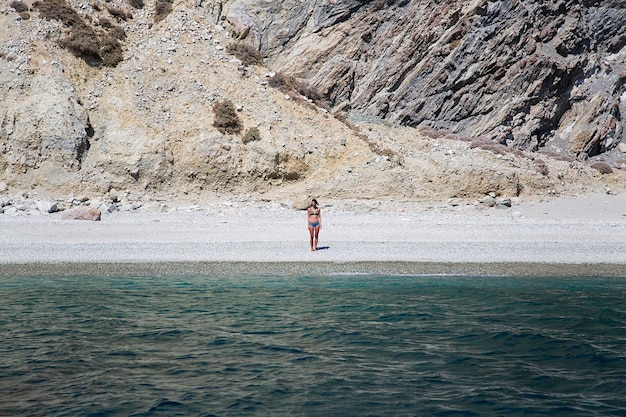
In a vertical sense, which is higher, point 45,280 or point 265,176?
point 265,176

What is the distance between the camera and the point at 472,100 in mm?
34000

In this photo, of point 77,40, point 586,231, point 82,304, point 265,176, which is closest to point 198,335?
point 82,304

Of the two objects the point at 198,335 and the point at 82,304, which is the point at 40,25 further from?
the point at 198,335

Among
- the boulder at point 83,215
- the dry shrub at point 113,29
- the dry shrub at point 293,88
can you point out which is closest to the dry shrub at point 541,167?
the dry shrub at point 293,88

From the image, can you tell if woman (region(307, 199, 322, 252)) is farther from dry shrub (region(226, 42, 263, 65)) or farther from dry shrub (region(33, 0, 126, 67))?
dry shrub (region(33, 0, 126, 67))

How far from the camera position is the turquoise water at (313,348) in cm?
563

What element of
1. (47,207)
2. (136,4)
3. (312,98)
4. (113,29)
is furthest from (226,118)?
(136,4)

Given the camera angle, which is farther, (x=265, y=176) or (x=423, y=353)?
(x=265, y=176)

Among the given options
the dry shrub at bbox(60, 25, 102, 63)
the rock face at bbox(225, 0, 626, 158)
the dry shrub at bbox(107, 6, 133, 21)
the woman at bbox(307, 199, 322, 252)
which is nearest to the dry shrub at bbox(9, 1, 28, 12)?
the dry shrub at bbox(60, 25, 102, 63)

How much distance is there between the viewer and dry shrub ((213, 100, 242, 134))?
2517cm

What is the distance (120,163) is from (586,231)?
710 inches

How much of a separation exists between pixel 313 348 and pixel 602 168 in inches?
1171

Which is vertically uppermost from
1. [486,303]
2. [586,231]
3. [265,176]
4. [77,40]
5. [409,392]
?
[77,40]

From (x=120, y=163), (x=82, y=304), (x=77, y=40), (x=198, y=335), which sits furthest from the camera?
(x=77, y=40)
